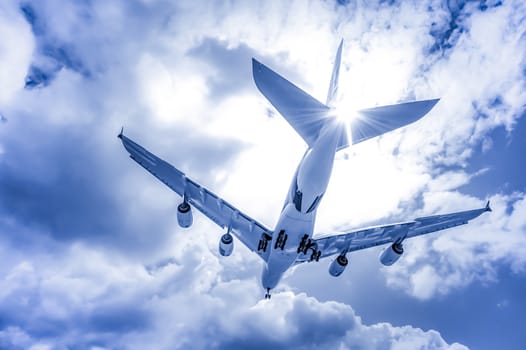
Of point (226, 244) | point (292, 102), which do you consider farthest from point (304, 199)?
point (226, 244)

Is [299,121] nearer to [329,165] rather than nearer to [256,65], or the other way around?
[329,165]

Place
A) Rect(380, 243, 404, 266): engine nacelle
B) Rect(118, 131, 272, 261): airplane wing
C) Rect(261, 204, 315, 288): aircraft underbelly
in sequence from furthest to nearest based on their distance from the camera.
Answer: Rect(380, 243, 404, 266): engine nacelle, Rect(118, 131, 272, 261): airplane wing, Rect(261, 204, 315, 288): aircraft underbelly

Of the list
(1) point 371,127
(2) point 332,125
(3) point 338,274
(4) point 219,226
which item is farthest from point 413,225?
(4) point 219,226

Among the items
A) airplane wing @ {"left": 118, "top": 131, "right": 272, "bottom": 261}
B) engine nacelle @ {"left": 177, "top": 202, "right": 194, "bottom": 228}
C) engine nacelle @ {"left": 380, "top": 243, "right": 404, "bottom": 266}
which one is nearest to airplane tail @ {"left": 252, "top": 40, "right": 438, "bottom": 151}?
airplane wing @ {"left": 118, "top": 131, "right": 272, "bottom": 261}

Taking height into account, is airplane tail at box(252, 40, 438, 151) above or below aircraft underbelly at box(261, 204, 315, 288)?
above

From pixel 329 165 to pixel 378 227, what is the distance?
8.02 meters

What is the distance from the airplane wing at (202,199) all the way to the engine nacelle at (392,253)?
24.1 ft

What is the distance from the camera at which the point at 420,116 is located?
29.9 feet

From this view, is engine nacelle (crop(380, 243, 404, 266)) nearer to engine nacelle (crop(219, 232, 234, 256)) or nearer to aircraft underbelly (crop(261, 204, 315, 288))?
aircraft underbelly (crop(261, 204, 315, 288))

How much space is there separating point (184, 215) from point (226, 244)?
296cm

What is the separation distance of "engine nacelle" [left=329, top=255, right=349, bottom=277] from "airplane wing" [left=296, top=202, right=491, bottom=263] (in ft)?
1.43

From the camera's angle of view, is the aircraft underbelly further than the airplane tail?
Yes

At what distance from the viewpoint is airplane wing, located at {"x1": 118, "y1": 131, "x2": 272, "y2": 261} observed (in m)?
14.5

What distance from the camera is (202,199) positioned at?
15.8 meters
